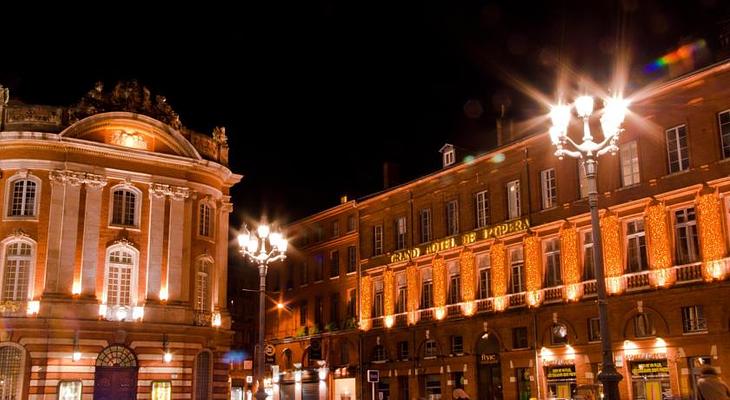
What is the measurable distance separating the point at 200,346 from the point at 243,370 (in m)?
35.1

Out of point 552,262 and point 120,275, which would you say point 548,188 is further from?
point 120,275

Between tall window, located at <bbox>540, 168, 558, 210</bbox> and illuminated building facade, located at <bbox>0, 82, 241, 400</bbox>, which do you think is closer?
illuminated building facade, located at <bbox>0, 82, 241, 400</bbox>

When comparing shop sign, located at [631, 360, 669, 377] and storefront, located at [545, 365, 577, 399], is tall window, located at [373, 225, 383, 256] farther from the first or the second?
shop sign, located at [631, 360, 669, 377]

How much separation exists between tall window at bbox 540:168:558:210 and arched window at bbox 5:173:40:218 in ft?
77.8

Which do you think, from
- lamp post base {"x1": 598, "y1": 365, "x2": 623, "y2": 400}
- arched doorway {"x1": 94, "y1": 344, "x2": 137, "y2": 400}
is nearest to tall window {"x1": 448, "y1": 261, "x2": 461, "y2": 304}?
arched doorway {"x1": 94, "y1": 344, "x2": 137, "y2": 400}

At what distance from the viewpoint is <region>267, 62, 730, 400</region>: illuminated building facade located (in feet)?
101

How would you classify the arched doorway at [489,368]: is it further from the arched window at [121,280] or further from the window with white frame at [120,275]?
the window with white frame at [120,275]

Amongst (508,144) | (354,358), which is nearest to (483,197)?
(508,144)

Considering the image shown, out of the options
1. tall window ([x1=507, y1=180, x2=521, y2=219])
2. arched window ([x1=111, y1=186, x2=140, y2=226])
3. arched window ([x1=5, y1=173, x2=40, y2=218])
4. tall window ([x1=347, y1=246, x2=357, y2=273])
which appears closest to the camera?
arched window ([x1=5, y1=173, x2=40, y2=218])

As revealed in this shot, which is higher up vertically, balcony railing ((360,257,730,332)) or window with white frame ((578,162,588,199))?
window with white frame ((578,162,588,199))

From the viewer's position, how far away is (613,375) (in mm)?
14898

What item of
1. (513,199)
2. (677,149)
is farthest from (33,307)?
(677,149)

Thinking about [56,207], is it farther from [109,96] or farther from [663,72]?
[663,72]

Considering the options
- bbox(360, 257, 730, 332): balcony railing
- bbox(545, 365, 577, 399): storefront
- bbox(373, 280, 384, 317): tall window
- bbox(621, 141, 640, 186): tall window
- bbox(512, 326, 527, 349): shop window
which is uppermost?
bbox(621, 141, 640, 186): tall window
